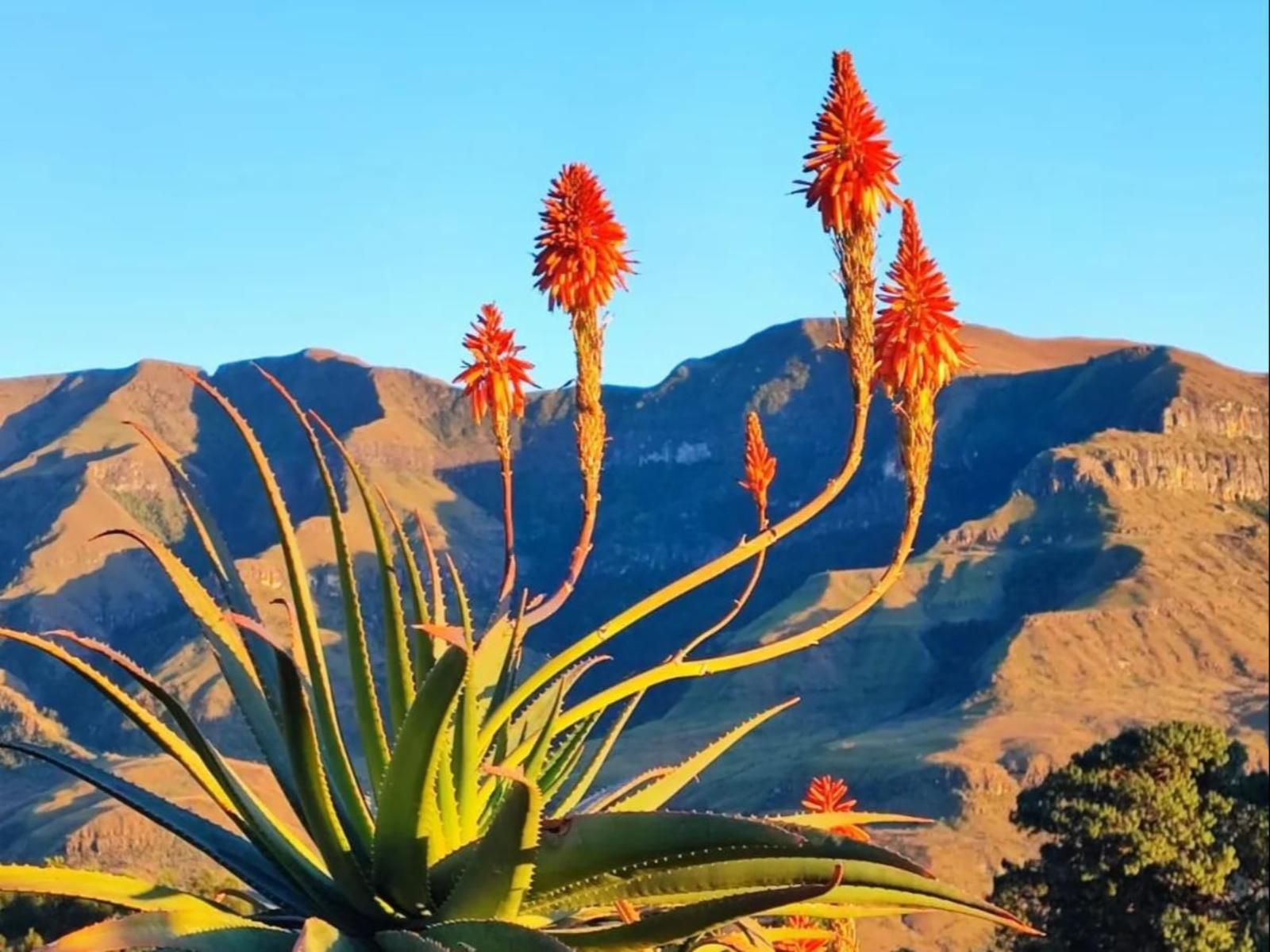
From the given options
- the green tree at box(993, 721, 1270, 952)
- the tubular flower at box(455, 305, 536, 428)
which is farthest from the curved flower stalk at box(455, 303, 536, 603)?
the green tree at box(993, 721, 1270, 952)

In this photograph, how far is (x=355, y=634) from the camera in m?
4.66

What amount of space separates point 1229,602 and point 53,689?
121 m

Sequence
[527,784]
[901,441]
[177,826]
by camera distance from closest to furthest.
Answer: [527,784]
[177,826]
[901,441]

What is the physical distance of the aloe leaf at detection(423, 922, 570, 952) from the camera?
382 centimetres

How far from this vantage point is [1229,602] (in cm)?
18200

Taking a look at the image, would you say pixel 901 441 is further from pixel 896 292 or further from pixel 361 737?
pixel 361 737

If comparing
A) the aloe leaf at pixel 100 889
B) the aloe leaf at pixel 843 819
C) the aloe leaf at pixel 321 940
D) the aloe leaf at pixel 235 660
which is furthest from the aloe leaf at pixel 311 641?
the aloe leaf at pixel 843 819

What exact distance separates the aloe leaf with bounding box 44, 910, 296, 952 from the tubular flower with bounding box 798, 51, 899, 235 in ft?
8.21

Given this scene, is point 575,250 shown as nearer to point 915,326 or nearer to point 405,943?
point 915,326

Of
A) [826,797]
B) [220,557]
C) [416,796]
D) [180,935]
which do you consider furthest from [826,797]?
[180,935]

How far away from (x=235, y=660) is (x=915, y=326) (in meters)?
2.14

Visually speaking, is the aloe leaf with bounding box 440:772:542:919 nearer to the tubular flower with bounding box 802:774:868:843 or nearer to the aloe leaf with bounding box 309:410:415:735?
the aloe leaf with bounding box 309:410:415:735

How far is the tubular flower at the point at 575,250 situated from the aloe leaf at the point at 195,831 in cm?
177

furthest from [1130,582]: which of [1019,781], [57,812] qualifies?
[57,812]
